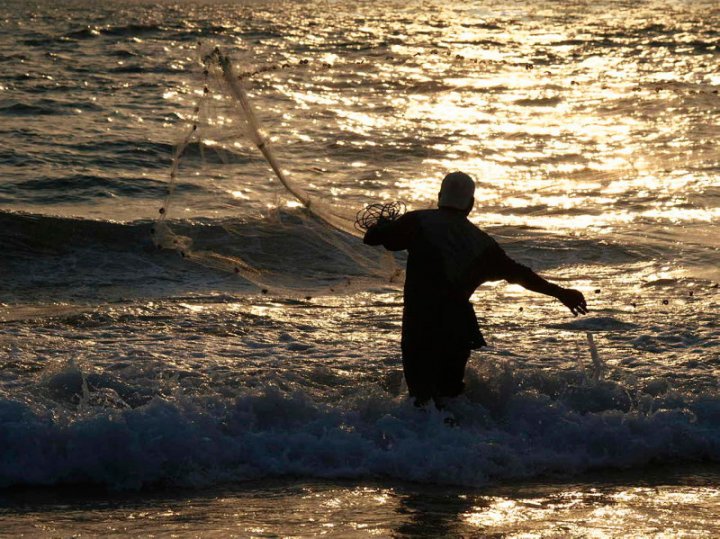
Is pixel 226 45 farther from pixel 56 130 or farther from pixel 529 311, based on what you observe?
pixel 529 311

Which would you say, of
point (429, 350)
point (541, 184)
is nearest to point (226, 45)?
point (541, 184)

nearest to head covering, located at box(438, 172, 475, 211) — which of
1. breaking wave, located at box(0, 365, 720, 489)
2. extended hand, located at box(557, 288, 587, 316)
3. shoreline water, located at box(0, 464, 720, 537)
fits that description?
extended hand, located at box(557, 288, 587, 316)

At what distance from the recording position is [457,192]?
243 inches

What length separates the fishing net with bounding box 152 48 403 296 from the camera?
8180mm

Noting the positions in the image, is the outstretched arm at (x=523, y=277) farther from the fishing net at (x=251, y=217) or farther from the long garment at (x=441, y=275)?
the fishing net at (x=251, y=217)

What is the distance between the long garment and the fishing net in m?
0.29

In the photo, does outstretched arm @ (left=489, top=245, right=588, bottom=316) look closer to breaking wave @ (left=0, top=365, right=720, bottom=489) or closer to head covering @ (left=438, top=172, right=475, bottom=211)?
head covering @ (left=438, top=172, right=475, bottom=211)

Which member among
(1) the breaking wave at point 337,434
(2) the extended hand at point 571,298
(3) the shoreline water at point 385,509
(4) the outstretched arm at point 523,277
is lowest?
(3) the shoreline water at point 385,509

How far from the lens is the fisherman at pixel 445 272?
613 cm

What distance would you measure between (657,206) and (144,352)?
7.65 meters

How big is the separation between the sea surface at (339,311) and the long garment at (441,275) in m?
0.54

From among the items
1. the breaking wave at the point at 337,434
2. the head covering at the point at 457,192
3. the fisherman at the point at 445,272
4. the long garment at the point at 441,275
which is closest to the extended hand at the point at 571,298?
the fisherman at the point at 445,272

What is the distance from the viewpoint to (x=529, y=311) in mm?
9539

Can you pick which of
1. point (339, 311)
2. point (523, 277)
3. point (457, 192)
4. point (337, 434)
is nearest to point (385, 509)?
point (337, 434)
